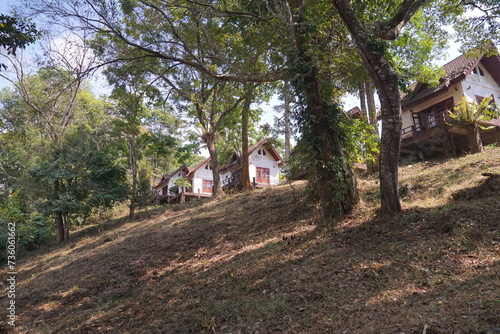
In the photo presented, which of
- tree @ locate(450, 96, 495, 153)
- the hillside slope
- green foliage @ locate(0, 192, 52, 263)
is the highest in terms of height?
tree @ locate(450, 96, 495, 153)

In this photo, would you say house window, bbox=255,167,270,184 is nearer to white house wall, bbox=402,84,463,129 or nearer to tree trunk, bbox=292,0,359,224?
white house wall, bbox=402,84,463,129

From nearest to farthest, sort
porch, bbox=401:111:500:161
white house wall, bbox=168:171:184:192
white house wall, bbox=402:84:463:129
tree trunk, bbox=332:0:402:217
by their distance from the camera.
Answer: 1. tree trunk, bbox=332:0:402:217
2. porch, bbox=401:111:500:161
3. white house wall, bbox=402:84:463:129
4. white house wall, bbox=168:171:184:192

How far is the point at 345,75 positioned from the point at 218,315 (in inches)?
365

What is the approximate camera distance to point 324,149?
356 inches

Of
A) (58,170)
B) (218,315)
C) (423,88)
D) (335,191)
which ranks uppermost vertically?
(423,88)

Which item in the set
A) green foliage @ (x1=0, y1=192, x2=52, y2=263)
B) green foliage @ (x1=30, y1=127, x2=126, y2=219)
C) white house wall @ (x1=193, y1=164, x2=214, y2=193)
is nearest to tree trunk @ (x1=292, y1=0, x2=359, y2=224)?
green foliage @ (x1=0, y1=192, x2=52, y2=263)

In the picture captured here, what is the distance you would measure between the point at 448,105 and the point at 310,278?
18.8 meters

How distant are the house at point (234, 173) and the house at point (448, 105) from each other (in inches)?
535

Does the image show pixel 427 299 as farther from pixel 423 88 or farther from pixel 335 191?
pixel 423 88

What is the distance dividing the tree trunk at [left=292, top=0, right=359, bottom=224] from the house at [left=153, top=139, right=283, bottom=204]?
20.4 meters

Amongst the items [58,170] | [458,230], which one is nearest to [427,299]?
[458,230]

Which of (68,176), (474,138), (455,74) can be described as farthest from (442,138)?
(68,176)

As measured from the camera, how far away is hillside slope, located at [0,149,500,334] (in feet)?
14.9

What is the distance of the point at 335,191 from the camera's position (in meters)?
8.96
